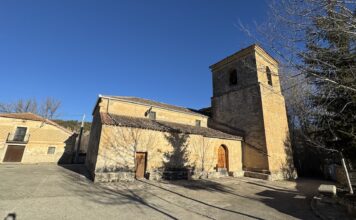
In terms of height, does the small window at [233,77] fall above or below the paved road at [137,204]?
above

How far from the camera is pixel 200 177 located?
1430 centimetres

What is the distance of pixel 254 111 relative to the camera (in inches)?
679

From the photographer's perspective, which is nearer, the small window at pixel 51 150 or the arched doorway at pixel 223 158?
the arched doorway at pixel 223 158

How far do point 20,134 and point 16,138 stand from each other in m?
0.66

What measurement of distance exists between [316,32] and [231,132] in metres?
14.5

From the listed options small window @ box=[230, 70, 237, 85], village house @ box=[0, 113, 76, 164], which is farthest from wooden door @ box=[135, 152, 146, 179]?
village house @ box=[0, 113, 76, 164]

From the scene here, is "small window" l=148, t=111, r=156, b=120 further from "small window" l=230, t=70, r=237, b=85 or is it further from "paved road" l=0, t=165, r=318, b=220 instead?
"small window" l=230, t=70, r=237, b=85

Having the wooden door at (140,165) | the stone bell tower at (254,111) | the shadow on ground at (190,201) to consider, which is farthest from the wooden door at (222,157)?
the wooden door at (140,165)

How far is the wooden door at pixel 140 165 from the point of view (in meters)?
12.6

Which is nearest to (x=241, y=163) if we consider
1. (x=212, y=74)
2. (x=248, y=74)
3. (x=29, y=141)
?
(x=248, y=74)

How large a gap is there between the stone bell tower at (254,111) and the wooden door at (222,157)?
2.13 m

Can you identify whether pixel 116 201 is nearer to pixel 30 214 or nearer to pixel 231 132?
pixel 30 214

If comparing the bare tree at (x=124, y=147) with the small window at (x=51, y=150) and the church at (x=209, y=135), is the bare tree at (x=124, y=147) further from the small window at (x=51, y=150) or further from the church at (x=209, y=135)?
the small window at (x=51, y=150)

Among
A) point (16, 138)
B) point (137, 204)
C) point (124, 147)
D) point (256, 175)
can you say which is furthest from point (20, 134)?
point (256, 175)
